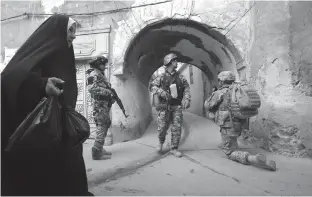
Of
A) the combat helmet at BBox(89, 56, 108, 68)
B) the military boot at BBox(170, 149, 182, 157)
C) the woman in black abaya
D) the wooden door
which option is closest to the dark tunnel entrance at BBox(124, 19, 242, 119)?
the wooden door

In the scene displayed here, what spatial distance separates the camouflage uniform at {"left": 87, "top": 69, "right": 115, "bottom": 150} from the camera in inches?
150

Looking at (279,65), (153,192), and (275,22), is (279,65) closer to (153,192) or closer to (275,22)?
(275,22)

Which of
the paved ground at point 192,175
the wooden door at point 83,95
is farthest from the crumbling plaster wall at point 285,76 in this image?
the wooden door at point 83,95

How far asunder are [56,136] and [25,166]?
1.29 feet

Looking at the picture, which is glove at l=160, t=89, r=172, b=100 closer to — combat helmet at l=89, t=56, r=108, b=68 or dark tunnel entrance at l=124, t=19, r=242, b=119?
combat helmet at l=89, t=56, r=108, b=68

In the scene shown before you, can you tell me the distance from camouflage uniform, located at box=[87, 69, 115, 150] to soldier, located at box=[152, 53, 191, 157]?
97 centimetres

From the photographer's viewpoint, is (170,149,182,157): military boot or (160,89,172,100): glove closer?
(170,149,182,157): military boot

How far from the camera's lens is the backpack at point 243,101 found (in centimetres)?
321

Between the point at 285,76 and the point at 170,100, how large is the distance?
2249mm

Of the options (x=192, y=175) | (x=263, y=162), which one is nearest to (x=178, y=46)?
(x=263, y=162)

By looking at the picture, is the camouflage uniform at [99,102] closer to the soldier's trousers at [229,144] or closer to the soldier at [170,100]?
the soldier at [170,100]

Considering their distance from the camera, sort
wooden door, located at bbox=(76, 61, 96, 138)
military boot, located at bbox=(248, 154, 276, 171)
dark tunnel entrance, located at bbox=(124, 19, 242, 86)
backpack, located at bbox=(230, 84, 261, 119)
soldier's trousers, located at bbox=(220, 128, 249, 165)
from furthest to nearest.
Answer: wooden door, located at bbox=(76, 61, 96, 138), dark tunnel entrance, located at bbox=(124, 19, 242, 86), soldier's trousers, located at bbox=(220, 128, 249, 165), backpack, located at bbox=(230, 84, 261, 119), military boot, located at bbox=(248, 154, 276, 171)

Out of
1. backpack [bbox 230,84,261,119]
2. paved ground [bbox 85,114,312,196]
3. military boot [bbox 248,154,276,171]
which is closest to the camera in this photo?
paved ground [bbox 85,114,312,196]

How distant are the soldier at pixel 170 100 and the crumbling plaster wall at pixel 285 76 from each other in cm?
162
